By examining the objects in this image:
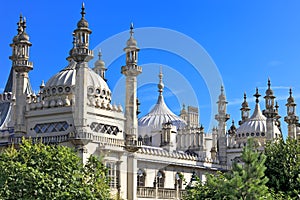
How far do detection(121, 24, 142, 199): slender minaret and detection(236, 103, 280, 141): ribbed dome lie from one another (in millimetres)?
26888

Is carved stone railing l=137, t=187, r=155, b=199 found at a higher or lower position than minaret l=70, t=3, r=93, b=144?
lower

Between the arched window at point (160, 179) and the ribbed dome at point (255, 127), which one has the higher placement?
the ribbed dome at point (255, 127)

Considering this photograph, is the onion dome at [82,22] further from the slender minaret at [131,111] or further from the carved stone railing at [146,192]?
the carved stone railing at [146,192]

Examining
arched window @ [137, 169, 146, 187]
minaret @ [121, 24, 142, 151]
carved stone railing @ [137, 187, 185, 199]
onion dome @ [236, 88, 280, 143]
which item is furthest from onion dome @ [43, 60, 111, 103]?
onion dome @ [236, 88, 280, 143]

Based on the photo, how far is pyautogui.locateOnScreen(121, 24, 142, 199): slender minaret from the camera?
48250 mm

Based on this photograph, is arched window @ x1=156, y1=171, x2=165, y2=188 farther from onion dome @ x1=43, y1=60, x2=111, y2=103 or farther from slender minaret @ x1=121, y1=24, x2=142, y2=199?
onion dome @ x1=43, y1=60, x2=111, y2=103

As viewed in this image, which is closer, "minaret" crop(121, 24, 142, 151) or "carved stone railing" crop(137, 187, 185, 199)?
"minaret" crop(121, 24, 142, 151)

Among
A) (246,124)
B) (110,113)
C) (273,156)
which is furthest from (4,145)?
(246,124)

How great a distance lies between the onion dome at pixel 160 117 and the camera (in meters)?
72.2

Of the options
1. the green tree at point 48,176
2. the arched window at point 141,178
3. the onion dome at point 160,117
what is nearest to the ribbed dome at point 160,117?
the onion dome at point 160,117

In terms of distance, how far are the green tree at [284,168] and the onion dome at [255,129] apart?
24579 mm

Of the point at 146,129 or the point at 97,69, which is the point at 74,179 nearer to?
the point at 97,69

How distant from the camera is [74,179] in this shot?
1421 inches

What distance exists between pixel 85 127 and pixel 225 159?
27110mm
